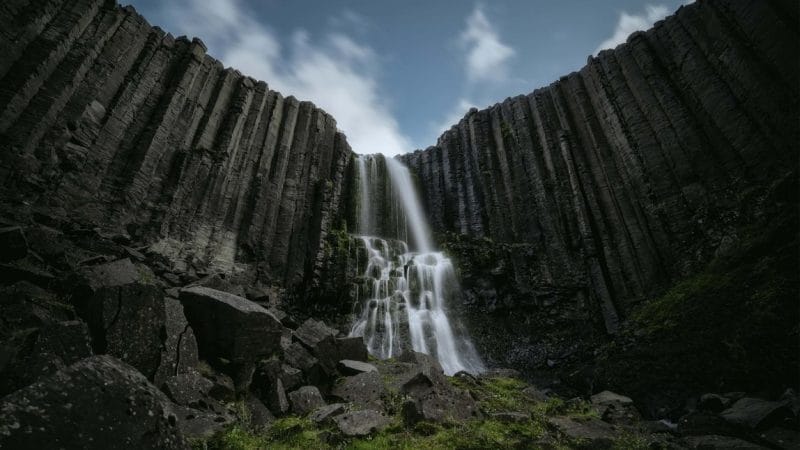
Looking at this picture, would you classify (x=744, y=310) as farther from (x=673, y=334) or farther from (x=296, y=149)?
(x=296, y=149)

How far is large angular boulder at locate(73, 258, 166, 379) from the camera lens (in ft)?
19.1

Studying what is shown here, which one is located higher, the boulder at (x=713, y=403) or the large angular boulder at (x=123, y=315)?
the large angular boulder at (x=123, y=315)

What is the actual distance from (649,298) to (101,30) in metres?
29.3

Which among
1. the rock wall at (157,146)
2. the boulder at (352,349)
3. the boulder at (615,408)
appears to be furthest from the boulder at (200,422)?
the boulder at (615,408)

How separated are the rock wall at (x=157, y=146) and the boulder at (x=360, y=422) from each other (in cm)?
1095

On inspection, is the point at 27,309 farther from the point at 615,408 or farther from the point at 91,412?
the point at 615,408

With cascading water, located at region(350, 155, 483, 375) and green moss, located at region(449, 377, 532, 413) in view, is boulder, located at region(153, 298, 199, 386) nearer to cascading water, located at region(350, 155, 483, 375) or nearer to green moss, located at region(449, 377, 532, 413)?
green moss, located at region(449, 377, 532, 413)

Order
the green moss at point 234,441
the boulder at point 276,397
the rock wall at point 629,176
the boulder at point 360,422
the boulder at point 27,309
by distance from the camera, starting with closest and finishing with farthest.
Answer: the green moss at point 234,441 < the boulder at point 27,309 < the boulder at point 360,422 < the boulder at point 276,397 < the rock wall at point 629,176

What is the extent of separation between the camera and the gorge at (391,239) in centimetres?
704

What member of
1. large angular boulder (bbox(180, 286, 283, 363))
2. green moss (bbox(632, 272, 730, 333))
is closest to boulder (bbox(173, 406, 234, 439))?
large angular boulder (bbox(180, 286, 283, 363))

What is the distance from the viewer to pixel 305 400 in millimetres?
7766

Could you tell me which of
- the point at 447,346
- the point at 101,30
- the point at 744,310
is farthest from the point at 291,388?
the point at 101,30

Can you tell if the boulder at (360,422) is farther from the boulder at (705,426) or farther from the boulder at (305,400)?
the boulder at (705,426)

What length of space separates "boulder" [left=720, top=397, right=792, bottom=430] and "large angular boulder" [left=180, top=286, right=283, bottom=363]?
10.8m
